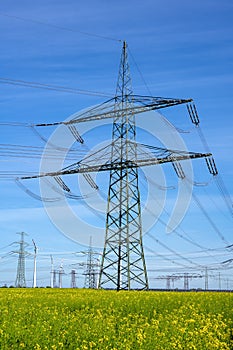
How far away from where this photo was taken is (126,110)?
43.9m

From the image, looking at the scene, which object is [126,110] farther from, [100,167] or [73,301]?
[73,301]

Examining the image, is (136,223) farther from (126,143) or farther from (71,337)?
(71,337)

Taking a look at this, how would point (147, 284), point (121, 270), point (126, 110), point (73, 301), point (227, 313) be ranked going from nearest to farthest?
point (227, 313) → point (73, 301) → point (121, 270) → point (147, 284) → point (126, 110)

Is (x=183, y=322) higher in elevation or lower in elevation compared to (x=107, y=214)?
lower

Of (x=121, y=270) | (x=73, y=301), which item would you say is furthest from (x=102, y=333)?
(x=121, y=270)

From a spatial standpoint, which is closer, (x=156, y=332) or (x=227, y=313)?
(x=156, y=332)

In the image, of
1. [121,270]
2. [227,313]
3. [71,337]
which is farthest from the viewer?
[121,270]

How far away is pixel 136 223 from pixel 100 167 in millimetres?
5308

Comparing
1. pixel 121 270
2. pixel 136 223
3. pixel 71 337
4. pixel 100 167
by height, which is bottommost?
pixel 71 337

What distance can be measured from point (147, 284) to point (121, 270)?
12.1 ft

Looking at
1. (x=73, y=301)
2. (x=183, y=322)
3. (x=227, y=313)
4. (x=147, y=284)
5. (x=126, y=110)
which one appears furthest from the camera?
(x=126, y=110)

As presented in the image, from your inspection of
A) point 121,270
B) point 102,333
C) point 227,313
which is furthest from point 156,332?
point 121,270

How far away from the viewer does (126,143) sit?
42.9 m

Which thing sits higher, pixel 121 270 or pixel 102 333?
pixel 121 270
